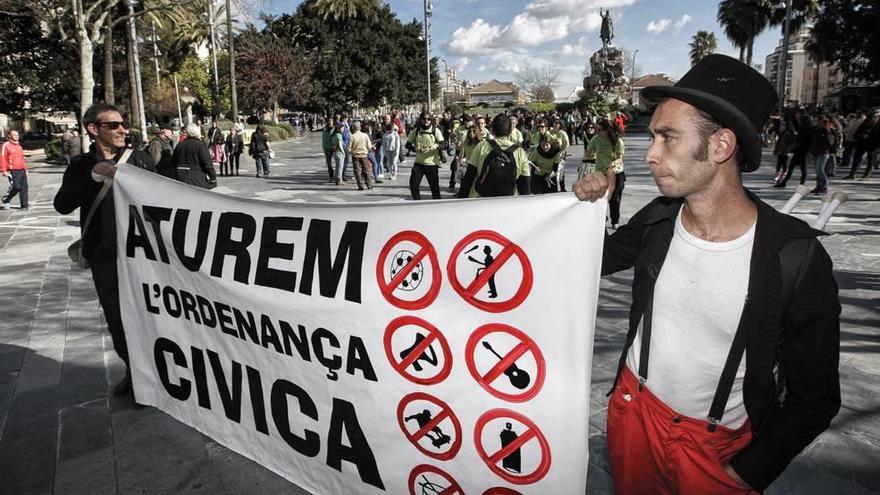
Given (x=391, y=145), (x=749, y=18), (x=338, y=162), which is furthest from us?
(x=749, y=18)

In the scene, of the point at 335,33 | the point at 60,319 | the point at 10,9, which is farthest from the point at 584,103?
the point at 60,319

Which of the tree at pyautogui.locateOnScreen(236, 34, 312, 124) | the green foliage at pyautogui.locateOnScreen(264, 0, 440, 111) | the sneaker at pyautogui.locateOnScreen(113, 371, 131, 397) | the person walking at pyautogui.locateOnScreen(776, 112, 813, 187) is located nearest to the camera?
the sneaker at pyautogui.locateOnScreen(113, 371, 131, 397)

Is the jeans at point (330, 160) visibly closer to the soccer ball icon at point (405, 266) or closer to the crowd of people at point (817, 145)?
the crowd of people at point (817, 145)

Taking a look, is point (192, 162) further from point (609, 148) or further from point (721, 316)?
point (721, 316)

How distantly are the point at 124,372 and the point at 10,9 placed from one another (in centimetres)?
2337

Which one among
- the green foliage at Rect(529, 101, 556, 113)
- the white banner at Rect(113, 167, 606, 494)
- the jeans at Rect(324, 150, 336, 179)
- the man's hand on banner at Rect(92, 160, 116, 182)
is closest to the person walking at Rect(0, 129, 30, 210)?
the jeans at Rect(324, 150, 336, 179)

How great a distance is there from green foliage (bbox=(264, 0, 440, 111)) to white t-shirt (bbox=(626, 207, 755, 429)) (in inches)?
2111

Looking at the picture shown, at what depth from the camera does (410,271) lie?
2.09 meters

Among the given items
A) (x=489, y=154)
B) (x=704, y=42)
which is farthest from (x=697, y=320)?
(x=704, y=42)

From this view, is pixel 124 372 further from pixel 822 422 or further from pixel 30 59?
pixel 30 59

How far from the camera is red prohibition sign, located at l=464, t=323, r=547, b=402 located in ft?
6.08

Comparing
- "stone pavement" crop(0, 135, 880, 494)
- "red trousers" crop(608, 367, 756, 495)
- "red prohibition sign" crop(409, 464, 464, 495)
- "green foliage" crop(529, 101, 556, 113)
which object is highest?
"green foliage" crop(529, 101, 556, 113)

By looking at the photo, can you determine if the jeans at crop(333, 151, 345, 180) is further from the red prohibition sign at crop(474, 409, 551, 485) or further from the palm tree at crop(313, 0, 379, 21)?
the palm tree at crop(313, 0, 379, 21)

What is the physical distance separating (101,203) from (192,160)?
6093 mm
